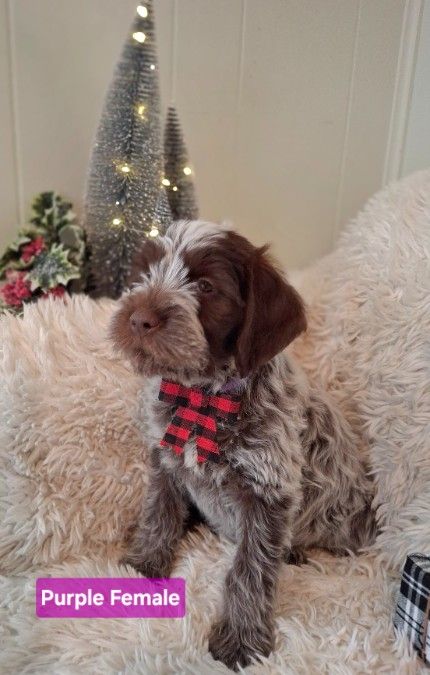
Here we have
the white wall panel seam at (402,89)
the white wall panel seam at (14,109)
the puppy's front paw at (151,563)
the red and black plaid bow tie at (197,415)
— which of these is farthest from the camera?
the white wall panel seam at (402,89)

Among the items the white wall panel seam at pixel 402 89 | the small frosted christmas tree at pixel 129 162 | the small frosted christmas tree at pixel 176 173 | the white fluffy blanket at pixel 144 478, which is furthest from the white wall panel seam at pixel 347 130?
the small frosted christmas tree at pixel 129 162

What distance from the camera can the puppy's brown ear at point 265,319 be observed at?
1248mm

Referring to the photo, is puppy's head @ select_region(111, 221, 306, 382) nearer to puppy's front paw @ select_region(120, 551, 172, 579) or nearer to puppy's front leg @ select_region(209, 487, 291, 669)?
puppy's front leg @ select_region(209, 487, 291, 669)

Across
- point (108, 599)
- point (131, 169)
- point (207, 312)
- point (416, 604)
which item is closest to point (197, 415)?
point (207, 312)

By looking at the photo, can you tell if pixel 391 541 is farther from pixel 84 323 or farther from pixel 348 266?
pixel 84 323

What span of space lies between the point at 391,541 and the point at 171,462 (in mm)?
626

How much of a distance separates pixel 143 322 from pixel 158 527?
61 centimetres

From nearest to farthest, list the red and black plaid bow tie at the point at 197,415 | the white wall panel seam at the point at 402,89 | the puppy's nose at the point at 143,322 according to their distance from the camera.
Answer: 1. the puppy's nose at the point at 143,322
2. the red and black plaid bow tie at the point at 197,415
3. the white wall panel seam at the point at 402,89

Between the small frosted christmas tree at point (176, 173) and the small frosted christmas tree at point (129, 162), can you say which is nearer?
the small frosted christmas tree at point (129, 162)

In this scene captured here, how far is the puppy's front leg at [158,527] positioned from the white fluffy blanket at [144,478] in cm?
5

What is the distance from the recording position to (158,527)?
5.01 ft

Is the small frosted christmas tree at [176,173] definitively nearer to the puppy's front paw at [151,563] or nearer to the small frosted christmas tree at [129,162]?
the small frosted christmas tree at [129,162]

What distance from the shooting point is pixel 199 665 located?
4.05 feet

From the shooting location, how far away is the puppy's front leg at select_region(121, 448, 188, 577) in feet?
4.97
